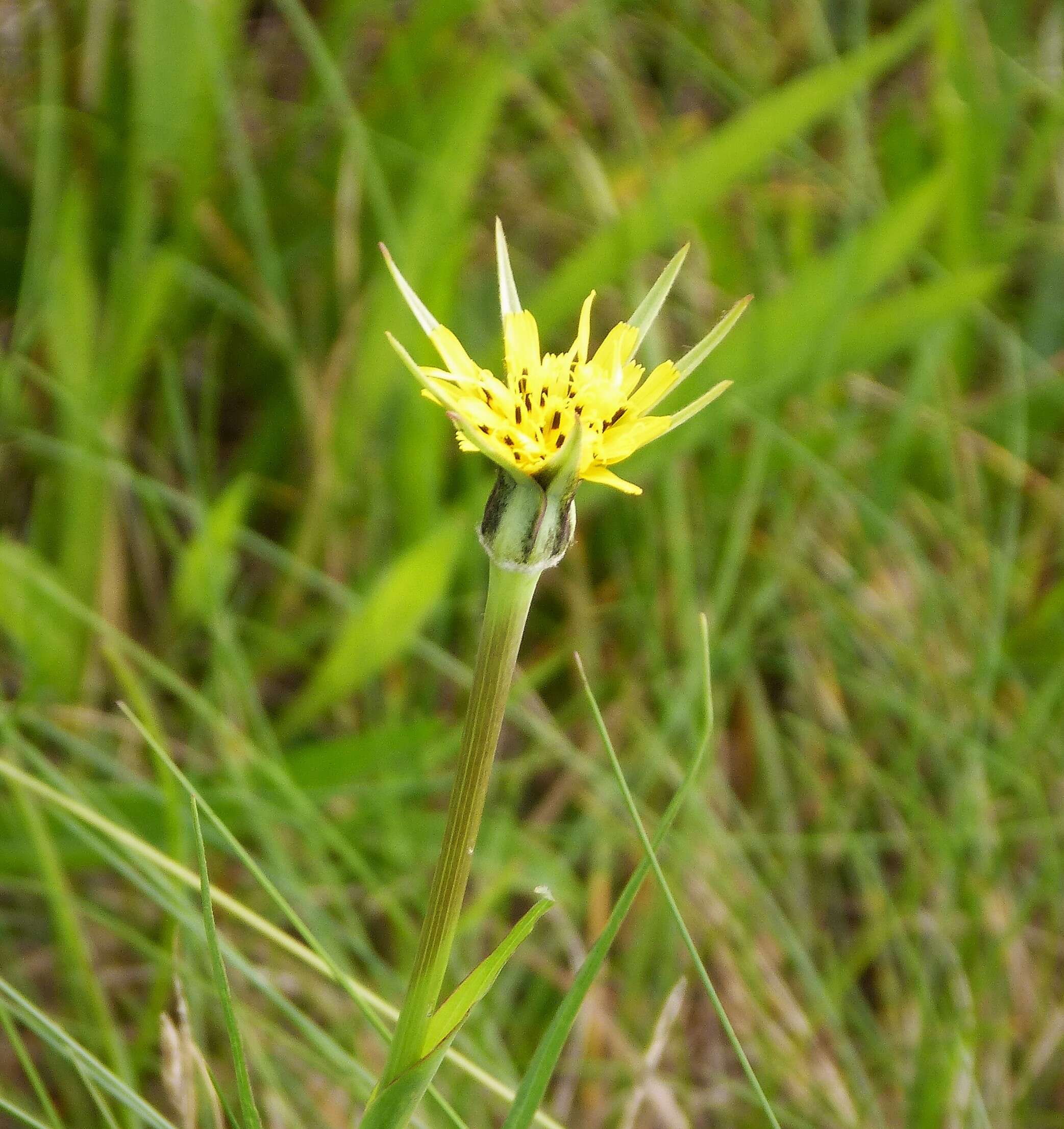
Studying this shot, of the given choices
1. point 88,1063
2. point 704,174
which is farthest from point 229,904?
point 704,174

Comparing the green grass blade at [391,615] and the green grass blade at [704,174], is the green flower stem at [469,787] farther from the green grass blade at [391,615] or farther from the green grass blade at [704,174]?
the green grass blade at [704,174]

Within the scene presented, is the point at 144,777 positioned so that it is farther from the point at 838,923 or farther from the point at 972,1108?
the point at 972,1108

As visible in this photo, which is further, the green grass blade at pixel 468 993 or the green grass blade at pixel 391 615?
the green grass blade at pixel 391 615

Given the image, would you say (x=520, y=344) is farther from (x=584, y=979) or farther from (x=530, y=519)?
(x=584, y=979)

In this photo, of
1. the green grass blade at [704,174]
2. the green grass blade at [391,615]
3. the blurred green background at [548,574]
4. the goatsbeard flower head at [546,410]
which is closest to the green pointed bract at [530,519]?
the goatsbeard flower head at [546,410]

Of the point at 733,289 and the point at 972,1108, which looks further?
the point at 733,289

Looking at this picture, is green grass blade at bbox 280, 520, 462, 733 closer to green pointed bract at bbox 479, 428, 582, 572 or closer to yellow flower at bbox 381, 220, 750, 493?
yellow flower at bbox 381, 220, 750, 493

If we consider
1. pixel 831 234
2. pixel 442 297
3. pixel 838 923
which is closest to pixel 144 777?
pixel 442 297

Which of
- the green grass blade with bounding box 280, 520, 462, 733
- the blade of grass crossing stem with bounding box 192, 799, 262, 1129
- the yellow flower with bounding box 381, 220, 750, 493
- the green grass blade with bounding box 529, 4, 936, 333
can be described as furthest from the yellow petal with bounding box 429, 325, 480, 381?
the green grass blade with bounding box 529, 4, 936, 333
